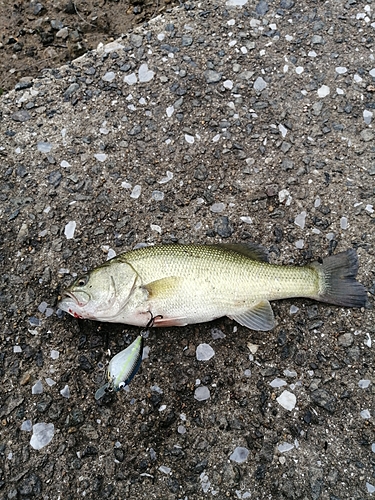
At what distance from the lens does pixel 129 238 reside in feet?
13.0

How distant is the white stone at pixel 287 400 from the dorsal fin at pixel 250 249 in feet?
3.30

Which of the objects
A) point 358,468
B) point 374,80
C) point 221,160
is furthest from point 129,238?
point 374,80

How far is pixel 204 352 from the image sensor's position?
11.6ft

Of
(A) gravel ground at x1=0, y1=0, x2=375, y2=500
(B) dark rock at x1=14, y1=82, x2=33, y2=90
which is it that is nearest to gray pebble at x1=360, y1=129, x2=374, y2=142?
(A) gravel ground at x1=0, y1=0, x2=375, y2=500

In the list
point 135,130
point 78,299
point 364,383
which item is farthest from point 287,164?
point 78,299

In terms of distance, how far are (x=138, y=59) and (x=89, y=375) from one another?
3115 millimetres

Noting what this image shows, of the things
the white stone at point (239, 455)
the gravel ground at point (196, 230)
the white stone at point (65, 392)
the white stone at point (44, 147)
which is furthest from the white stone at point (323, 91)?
the white stone at point (65, 392)

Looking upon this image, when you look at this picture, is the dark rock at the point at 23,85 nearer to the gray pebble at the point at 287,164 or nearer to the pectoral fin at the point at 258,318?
the gray pebble at the point at 287,164

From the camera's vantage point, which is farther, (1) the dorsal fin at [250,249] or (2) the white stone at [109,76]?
(2) the white stone at [109,76]

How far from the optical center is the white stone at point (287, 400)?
3.39 m

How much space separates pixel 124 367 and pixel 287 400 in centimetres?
122

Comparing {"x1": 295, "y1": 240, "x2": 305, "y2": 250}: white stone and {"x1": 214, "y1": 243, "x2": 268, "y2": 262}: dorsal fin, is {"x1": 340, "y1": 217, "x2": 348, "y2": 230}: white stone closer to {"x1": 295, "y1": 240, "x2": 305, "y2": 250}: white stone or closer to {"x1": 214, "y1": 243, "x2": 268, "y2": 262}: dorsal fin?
{"x1": 295, "y1": 240, "x2": 305, "y2": 250}: white stone

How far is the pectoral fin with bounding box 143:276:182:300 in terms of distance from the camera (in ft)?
11.0

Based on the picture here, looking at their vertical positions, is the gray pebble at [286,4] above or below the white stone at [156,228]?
above
